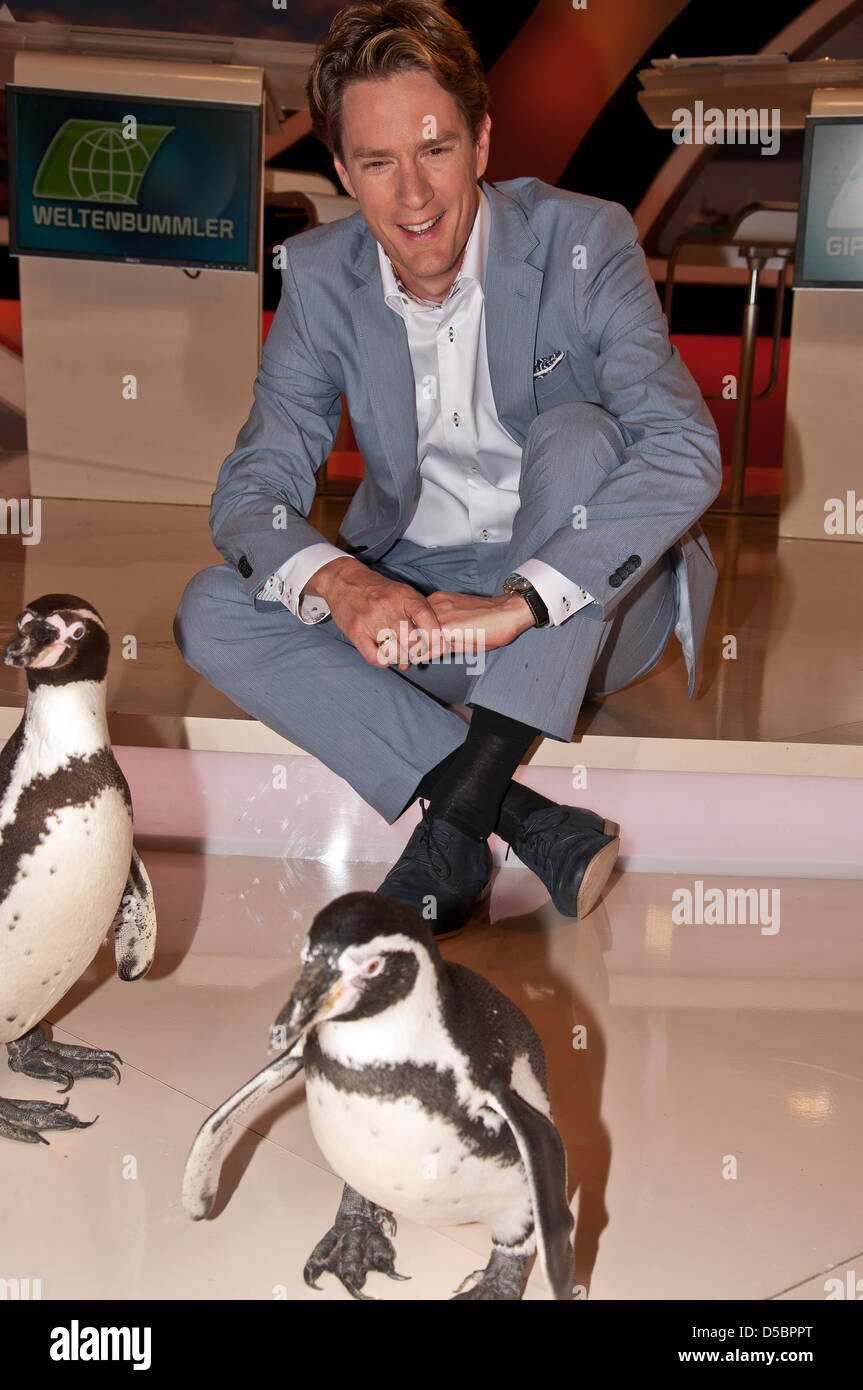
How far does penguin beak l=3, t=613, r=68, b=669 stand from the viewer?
1.08 metres

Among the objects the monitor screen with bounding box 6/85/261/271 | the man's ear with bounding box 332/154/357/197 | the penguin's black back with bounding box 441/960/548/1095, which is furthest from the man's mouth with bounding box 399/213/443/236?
the monitor screen with bounding box 6/85/261/271

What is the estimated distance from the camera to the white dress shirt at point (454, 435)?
151 cm

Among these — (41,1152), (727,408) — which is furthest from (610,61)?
(41,1152)

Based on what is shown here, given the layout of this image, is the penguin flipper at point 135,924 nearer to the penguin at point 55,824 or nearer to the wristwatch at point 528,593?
the penguin at point 55,824

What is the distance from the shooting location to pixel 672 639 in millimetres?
2447

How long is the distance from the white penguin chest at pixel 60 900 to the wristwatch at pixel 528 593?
0.48 m

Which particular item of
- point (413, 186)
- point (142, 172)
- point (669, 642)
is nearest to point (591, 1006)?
point (413, 186)

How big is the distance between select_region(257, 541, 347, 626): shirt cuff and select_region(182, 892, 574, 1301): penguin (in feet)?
2.14

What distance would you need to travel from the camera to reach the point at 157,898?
1.60 meters

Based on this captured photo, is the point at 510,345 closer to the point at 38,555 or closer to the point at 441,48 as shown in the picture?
the point at 441,48

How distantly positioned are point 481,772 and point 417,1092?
0.64m

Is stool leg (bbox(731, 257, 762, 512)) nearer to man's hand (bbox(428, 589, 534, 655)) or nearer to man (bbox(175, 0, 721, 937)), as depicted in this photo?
man (bbox(175, 0, 721, 937))

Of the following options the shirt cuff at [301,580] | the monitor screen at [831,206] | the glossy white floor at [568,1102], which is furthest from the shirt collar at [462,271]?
the monitor screen at [831,206]

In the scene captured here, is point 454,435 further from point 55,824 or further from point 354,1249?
point 354,1249
